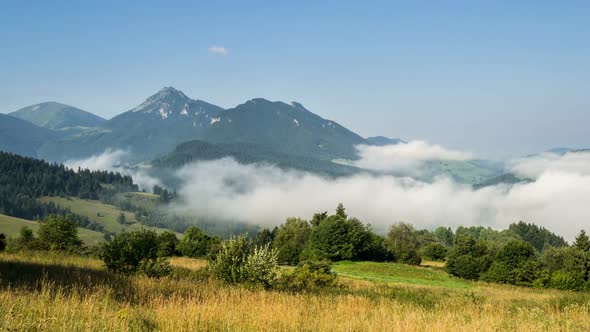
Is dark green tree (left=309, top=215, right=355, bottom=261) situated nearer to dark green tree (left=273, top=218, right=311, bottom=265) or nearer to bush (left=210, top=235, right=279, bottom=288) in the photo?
dark green tree (left=273, top=218, right=311, bottom=265)

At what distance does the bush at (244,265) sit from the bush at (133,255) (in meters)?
2.75

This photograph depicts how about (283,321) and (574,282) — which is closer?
(283,321)

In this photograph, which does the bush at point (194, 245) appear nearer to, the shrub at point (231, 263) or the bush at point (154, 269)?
the bush at point (154, 269)

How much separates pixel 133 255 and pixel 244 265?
5.09m

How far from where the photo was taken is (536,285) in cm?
7400

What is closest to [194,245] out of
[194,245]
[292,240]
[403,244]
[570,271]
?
[194,245]

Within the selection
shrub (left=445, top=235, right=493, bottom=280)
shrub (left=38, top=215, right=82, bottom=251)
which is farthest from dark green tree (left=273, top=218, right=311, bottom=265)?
shrub (left=38, top=215, right=82, bottom=251)

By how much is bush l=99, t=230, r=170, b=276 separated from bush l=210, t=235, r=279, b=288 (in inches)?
108

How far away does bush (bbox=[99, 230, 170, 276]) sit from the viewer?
20.4m

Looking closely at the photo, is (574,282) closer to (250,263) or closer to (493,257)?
(493,257)

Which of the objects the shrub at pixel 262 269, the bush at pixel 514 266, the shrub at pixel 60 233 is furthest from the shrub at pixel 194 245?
the shrub at pixel 262 269

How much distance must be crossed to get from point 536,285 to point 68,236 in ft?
224

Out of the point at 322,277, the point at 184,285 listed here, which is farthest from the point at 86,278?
the point at 322,277

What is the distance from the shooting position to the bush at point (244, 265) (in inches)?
769
